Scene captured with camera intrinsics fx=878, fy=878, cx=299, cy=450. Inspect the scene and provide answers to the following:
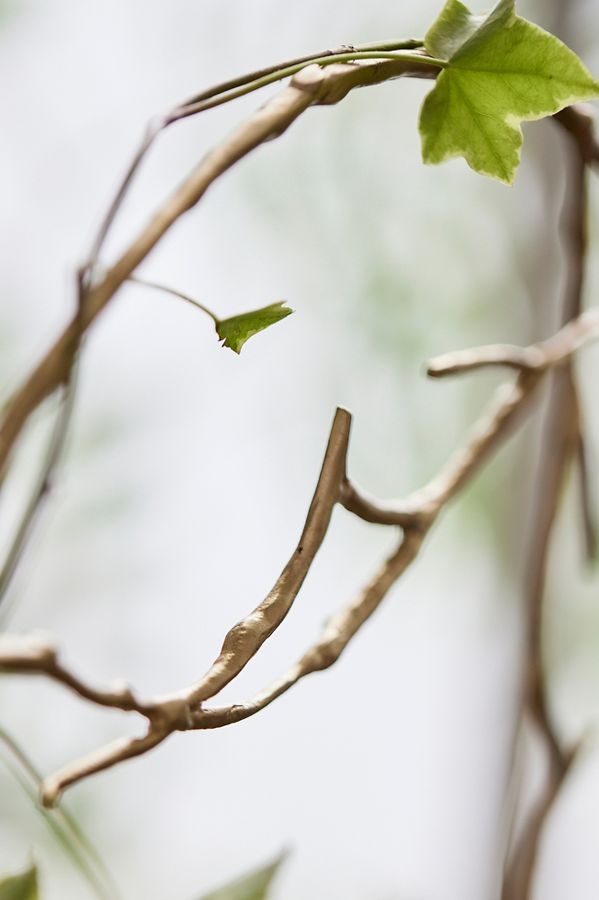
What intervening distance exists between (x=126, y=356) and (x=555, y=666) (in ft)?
1.64

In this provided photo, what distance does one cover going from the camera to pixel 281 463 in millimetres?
715

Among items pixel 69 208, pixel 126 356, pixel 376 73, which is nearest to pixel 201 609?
pixel 126 356

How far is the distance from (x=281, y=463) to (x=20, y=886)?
0.50 meters

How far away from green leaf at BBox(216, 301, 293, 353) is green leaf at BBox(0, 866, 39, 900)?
0.15 metres

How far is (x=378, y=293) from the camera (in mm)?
766

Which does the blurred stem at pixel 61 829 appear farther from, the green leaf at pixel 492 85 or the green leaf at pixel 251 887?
the green leaf at pixel 492 85

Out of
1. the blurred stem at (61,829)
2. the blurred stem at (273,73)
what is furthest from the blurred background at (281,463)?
the blurred stem at (273,73)

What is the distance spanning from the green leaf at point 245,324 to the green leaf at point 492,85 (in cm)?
6

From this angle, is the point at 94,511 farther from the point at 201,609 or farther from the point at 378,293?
the point at 378,293

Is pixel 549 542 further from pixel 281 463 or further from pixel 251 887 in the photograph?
pixel 281 463

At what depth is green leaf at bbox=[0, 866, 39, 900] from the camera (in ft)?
0.73

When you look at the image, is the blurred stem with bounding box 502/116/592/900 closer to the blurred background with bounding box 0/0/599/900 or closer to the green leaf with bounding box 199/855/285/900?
the green leaf with bounding box 199/855/285/900

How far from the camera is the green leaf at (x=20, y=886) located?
22 cm

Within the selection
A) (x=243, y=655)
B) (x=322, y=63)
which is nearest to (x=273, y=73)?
(x=322, y=63)
